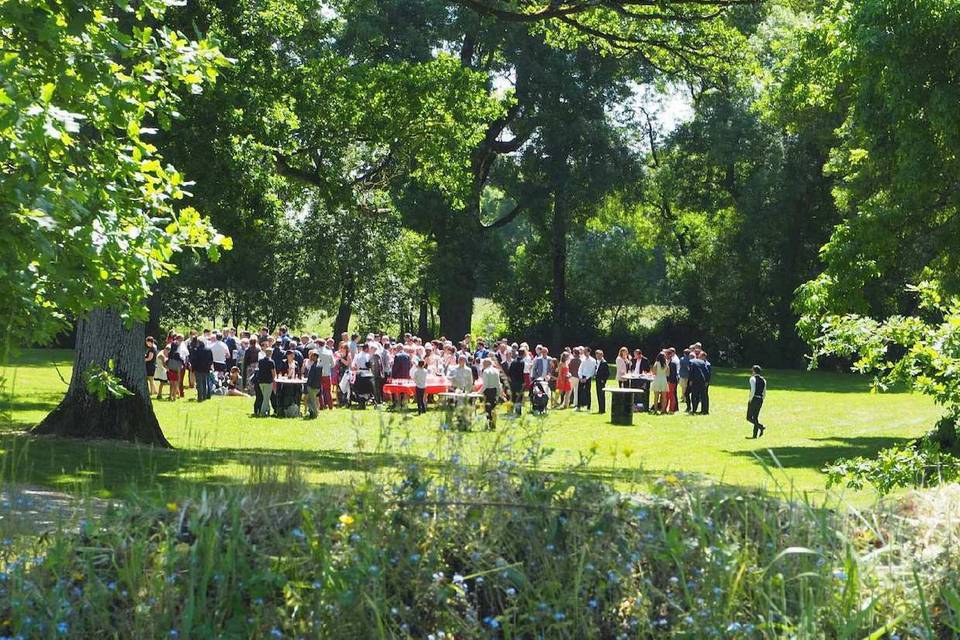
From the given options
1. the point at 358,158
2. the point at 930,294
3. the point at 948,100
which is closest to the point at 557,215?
the point at 358,158

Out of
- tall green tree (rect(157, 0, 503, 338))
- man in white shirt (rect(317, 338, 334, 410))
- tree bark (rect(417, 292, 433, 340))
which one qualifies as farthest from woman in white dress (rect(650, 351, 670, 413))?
tree bark (rect(417, 292, 433, 340))

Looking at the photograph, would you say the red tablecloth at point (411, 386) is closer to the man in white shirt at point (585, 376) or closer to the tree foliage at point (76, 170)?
the man in white shirt at point (585, 376)

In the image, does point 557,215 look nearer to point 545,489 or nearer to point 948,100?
point 948,100

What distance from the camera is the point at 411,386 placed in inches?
1182

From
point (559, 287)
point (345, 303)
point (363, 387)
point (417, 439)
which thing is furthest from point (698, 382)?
point (559, 287)

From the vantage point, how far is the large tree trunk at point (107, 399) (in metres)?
18.6

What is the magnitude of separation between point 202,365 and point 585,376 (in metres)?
10.1

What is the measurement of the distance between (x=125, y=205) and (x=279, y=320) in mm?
41253

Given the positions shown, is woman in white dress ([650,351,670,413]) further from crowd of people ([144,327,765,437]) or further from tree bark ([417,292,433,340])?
tree bark ([417,292,433,340])

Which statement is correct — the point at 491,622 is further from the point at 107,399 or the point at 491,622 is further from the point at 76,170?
the point at 107,399

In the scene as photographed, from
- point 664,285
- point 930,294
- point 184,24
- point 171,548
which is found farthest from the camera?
point 664,285

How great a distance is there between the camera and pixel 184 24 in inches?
776

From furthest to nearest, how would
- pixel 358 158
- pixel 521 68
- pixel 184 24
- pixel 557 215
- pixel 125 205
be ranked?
pixel 557 215
pixel 521 68
pixel 358 158
pixel 184 24
pixel 125 205

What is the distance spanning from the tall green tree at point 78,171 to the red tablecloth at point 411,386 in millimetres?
18425
